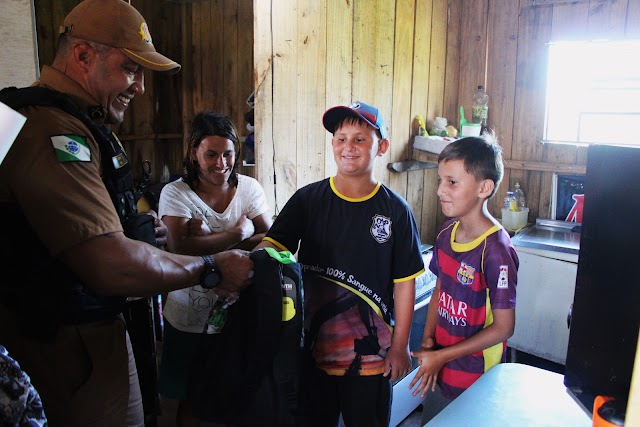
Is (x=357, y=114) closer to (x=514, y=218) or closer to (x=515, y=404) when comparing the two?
(x=515, y=404)

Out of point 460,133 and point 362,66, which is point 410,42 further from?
point 460,133

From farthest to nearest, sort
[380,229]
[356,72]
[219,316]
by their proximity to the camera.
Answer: [356,72] < [380,229] < [219,316]

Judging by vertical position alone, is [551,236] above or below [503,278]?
below

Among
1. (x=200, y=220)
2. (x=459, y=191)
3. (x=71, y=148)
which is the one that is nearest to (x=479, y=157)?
(x=459, y=191)

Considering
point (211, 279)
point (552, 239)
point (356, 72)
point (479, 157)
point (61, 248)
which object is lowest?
point (552, 239)

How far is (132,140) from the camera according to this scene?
414cm

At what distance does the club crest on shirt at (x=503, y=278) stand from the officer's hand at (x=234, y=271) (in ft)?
2.42

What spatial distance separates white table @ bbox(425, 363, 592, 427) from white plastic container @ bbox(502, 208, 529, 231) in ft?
7.40

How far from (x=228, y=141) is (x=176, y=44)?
8.62 feet

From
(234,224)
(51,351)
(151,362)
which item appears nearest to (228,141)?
(234,224)

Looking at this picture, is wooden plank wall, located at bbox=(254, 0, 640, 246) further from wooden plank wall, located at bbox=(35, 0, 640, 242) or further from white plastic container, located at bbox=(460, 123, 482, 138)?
white plastic container, located at bbox=(460, 123, 482, 138)

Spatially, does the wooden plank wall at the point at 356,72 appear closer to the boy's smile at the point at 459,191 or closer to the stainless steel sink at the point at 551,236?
the stainless steel sink at the point at 551,236

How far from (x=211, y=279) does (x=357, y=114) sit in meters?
0.69

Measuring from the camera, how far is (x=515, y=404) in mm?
1055
